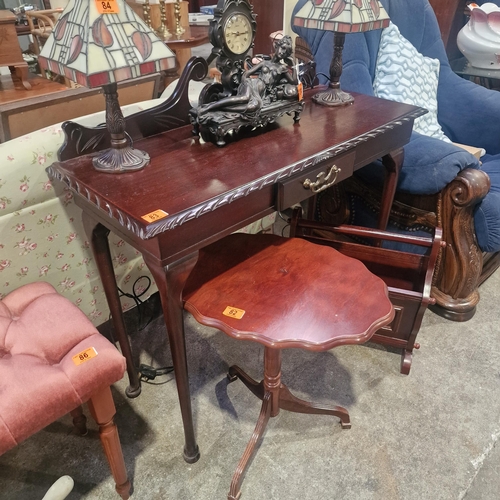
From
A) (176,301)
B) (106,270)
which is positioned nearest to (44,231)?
(106,270)

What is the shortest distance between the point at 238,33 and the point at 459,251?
3.47 ft

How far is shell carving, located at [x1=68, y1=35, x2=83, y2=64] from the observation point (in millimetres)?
814

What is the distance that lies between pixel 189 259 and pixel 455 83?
1.70 metres

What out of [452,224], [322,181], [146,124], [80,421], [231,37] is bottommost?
[80,421]

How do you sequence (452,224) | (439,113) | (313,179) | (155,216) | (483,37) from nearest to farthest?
(155,216)
(313,179)
(452,224)
(439,113)
(483,37)

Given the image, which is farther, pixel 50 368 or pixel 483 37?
pixel 483 37

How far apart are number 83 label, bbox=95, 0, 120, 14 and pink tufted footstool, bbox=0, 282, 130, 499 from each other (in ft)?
2.10

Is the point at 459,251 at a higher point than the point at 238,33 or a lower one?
lower

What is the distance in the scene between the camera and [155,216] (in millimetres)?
800

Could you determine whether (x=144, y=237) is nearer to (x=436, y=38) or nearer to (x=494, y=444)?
(x=494, y=444)

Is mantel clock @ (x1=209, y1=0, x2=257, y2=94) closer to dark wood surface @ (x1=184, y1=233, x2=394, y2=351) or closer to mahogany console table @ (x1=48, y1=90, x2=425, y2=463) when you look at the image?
mahogany console table @ (x1=48, y1=90, x2=425, y2=463)

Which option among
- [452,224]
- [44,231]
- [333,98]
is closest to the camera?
[44,231]

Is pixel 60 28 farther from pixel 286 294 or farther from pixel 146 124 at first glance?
pixel 286 294

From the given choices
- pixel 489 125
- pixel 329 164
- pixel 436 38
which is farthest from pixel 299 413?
pixel 436 38
